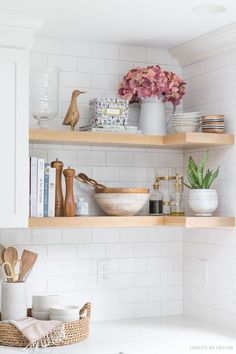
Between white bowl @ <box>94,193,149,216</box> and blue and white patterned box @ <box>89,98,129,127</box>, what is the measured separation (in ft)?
1.22

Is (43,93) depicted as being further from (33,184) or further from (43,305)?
(43,305)

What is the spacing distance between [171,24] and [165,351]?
61.3 inches

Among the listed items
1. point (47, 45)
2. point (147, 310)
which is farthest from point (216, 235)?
point (47, 45)

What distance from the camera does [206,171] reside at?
382 cm

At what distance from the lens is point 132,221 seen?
350cm

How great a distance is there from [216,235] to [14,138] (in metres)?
1.24

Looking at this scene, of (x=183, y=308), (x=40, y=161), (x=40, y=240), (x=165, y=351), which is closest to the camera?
(x=165, y=351)

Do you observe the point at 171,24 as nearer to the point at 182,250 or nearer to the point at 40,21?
the point at 40,21

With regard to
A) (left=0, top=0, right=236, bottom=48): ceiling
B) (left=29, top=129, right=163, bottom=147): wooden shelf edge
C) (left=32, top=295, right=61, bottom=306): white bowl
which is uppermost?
(left=0, top=0, right=236, bottom=48): ceiling

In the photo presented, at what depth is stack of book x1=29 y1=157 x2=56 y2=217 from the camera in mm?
3322

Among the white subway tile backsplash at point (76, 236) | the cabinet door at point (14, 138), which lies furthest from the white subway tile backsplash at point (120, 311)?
the cabinet door at point (14, 138)

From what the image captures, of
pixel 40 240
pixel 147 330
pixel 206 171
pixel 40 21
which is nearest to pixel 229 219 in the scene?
pixel 206 171

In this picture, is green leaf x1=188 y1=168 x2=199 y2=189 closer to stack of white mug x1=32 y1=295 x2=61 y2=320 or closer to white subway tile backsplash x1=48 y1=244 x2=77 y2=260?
white subway tile backsplash x1=48 y1=244 x2=77 y2=260

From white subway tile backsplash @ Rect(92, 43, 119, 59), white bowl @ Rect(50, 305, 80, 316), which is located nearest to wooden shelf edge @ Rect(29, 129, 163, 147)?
white subway tile backsplash @ Rect(92, 43, 119, 59)
